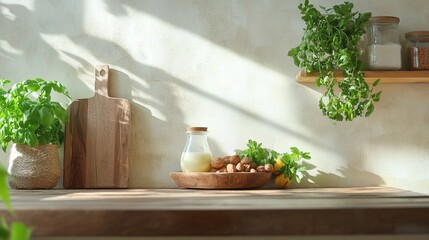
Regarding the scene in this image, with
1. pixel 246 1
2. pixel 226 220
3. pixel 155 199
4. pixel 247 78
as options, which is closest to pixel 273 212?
pixel 226 220

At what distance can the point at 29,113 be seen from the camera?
6.03 feet

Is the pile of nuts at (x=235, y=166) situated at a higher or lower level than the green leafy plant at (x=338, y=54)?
lower

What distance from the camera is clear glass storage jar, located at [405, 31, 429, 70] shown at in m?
1.95

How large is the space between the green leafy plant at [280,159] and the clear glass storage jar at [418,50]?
45 cm

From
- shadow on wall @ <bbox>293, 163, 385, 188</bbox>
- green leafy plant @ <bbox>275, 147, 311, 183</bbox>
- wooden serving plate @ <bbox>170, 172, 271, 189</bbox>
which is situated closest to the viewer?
wooden serving plate @ <bbox>170, 172, 271, 189</bbox>

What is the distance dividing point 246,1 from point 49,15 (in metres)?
0.67

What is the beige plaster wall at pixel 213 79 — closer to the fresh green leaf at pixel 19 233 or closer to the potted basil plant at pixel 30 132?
the potted basil plant at pixel 30 132

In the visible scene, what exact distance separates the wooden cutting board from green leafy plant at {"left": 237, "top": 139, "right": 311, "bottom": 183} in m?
0.40

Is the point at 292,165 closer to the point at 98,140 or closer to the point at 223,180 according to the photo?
the point at 223,180

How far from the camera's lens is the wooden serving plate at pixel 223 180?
5.96 ft

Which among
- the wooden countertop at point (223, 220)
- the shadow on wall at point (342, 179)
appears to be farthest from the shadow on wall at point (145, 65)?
the wooden countertop at point (223, 220)

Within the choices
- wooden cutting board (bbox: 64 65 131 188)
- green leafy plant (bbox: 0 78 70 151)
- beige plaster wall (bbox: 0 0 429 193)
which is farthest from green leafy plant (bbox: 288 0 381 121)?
green leafy plant (bbox: 0 78 70 151)

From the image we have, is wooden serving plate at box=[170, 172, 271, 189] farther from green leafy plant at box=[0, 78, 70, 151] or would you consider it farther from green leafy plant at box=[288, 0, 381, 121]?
green leafy plant at box=[0, 78, 70, 151]

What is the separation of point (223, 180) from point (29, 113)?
24.4 inches
